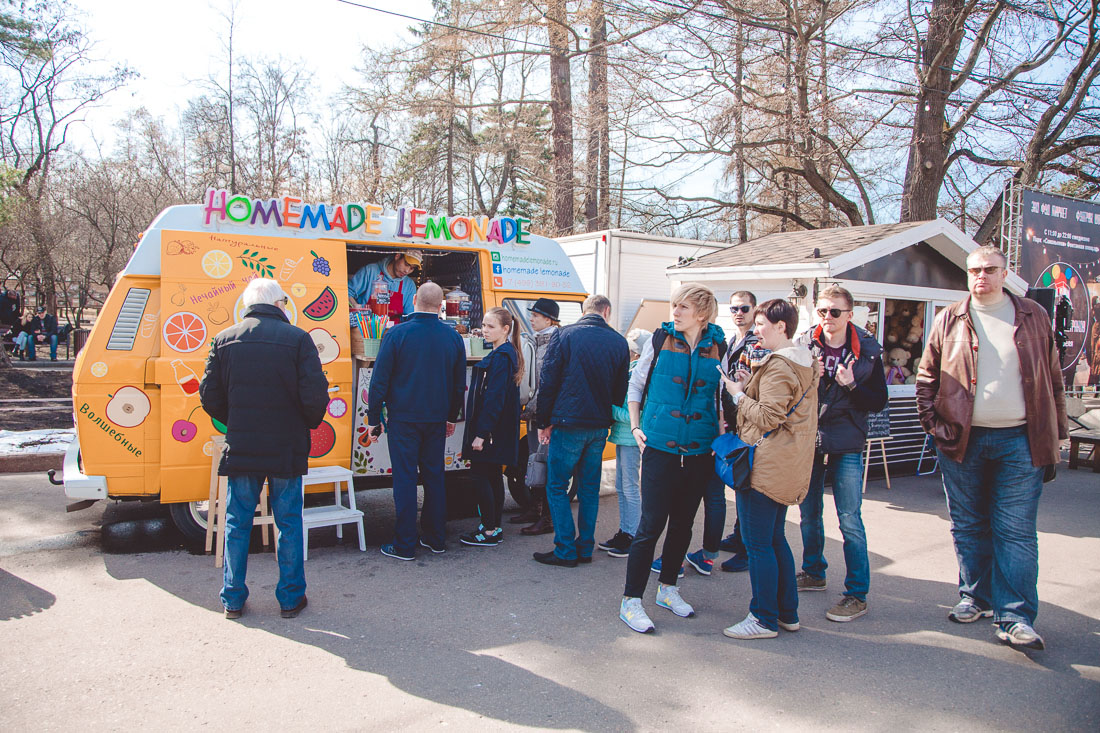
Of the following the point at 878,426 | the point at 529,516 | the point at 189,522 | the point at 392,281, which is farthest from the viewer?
the point at 878,426

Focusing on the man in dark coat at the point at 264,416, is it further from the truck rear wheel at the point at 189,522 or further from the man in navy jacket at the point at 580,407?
the man in navy jacket at the point at 580,407

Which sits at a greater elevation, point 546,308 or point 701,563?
point 546,308

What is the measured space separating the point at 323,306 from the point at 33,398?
9.65 m

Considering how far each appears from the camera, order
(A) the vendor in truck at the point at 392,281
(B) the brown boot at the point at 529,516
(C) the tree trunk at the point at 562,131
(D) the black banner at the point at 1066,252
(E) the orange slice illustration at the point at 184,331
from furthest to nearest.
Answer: (C) the tree trunk at the point at 562,131
(D) the black banner at the point at 1066,252
(A) the vendor in truck at the point at 392,281
(B) the brown boot at the point at 529,516
(E) the orange slice illustration at the point at 184,331

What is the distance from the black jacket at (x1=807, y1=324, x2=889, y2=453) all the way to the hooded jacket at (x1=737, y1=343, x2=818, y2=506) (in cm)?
62

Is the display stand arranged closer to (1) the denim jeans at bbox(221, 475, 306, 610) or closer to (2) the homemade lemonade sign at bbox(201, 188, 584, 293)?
(2) the homemade lemonade sign at bbox(201, 188, 584, 293)

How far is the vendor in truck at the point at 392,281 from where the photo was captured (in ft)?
23.4

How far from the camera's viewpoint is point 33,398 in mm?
12180

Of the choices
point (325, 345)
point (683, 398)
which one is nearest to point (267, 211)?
point (325, 345)

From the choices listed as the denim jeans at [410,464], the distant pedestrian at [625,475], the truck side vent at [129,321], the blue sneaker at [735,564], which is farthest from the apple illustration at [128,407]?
the blue sneaker at [735,564]

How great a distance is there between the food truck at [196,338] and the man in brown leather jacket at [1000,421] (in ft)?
12.4

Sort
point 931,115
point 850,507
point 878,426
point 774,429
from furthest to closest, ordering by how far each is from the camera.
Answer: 1. point 931,115
2. point 878,426
3. point 850,507
4. point 774,429

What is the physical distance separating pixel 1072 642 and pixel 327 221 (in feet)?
18.4

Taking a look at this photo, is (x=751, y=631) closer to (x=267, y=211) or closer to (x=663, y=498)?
(x=663, y=498)
